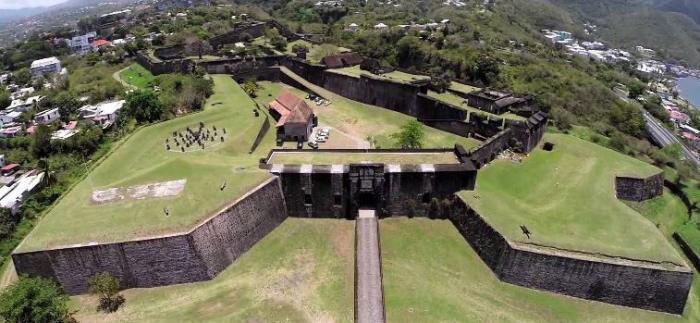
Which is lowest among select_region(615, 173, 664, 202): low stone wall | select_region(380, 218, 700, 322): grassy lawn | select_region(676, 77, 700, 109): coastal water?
select_region(676, 77, 700, 109): coastal water

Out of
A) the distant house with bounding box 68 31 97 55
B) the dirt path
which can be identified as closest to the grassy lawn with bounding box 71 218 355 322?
the dirt path

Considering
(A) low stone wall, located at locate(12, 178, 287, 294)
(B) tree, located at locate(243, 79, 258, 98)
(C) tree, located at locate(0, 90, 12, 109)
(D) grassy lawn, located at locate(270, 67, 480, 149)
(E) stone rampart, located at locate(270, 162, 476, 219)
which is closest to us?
(A) low stone wall, located at locate(12, 178, 287, 294)

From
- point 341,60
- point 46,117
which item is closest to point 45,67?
point 46,117

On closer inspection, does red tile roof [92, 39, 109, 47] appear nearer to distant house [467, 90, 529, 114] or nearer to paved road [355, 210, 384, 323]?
distant house [467, 90, 529, 114]

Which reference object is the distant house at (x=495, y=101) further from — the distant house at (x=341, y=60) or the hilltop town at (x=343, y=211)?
the distant house at (x=341, y=60)

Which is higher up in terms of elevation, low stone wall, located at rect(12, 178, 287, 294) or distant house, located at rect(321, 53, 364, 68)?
distant house, located at rect(321, 53, 364, 68)

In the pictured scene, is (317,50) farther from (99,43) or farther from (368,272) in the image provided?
(99,43)

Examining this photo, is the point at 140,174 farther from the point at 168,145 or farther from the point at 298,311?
the point at 298,311
